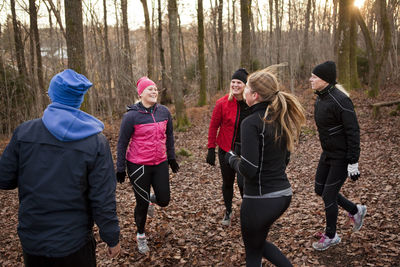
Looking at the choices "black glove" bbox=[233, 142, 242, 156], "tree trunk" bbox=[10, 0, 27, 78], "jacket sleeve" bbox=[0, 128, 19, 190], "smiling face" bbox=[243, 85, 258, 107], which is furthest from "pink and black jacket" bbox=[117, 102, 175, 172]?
"tree trunk" bbox=[10, 0, 27, 78]

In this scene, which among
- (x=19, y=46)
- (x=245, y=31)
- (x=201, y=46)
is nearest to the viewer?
(x=245, y=31)

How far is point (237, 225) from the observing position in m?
4.65

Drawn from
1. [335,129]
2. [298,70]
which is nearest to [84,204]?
[335,129]

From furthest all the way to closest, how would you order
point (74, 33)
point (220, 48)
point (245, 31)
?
1. point (220, 48)
2. point (245, 31)
3. point (74, 33)

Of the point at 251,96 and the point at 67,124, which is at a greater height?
the point at 251,96

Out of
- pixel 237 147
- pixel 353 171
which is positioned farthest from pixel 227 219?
pixel 353 171

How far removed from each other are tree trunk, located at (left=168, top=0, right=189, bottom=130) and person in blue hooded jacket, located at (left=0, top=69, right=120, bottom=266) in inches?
387

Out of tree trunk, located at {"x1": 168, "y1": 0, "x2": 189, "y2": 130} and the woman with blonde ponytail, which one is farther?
tree trunk, located at {"x1": 168, "y1": 0, "x2": 189, "y2": 130}

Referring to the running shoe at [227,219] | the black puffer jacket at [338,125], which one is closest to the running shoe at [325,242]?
the black puffer jacket at [338,125]

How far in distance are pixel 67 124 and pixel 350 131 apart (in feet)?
9.95

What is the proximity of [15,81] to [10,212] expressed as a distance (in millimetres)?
10395

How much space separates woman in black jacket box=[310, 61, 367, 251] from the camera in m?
3.32

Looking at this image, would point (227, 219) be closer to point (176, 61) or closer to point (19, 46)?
point (176, 61)

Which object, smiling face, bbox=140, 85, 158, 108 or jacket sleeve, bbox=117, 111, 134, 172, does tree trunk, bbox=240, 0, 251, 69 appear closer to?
smiling face, bbox=140, 85, 158, 108
